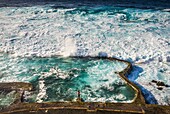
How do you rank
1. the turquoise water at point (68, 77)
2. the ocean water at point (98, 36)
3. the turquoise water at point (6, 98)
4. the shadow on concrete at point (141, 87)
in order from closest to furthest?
the turquoise water at point (6, 98) < the shadow on concrete at point (141, 87) < the turquoise water at point (68, 77) < the ocean water at point (98, 36)

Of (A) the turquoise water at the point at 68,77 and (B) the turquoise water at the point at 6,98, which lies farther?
(A) the turquoise water at the point at 68,77

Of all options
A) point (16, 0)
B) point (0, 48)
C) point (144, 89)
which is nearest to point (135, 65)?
point (144, 89)

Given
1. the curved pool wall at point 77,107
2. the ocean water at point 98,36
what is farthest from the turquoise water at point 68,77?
the curved pool wall at point 77,107

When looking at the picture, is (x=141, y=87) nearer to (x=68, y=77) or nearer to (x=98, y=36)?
(x=68, y=77)

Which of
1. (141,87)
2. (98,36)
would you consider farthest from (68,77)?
(98,36)

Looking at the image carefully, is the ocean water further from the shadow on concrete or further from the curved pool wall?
the curved pool wall

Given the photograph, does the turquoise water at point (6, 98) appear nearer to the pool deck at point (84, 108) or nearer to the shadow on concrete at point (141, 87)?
the pool deck at point (84, 108)
